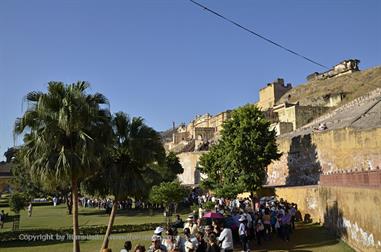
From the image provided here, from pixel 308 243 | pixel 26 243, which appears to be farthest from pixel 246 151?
pixel 26 243

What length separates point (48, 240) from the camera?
21.3 metres

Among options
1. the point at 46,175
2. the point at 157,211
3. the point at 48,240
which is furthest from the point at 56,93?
the point at 157,211

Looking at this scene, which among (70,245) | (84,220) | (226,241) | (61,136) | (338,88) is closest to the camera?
(226,241)

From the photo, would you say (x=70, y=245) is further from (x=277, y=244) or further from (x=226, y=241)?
(x=226, y=241)

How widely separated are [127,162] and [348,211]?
8382mm

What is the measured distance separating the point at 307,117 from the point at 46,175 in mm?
41604

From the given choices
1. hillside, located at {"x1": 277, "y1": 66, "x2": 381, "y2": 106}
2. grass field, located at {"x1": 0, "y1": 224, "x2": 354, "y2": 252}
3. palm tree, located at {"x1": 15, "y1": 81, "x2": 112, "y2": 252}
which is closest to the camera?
palm tree, located at {"x1": 15, "y1": 81, "x2": 112, "y2": 252}

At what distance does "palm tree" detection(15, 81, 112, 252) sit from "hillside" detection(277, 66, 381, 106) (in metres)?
48.8

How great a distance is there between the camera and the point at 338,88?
66188 millimetres

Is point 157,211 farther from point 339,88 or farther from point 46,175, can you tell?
point 339,88

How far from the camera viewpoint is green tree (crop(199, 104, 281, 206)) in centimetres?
2803

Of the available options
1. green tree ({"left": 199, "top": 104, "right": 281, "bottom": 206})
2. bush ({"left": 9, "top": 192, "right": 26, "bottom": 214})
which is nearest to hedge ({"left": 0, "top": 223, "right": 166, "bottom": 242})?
green tree ({"left": 199, "top": 104, "right": 281, "bottom": 206})

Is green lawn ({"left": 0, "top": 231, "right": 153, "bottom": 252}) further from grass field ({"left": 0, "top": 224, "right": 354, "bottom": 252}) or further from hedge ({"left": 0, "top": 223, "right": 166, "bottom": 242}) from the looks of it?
hedge ({"left": 0, "top": 223, "right": 166, "bottom": 242})

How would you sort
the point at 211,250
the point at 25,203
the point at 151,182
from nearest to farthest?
the point at 211,250 → the point at 151,182 → the point at 25,203
